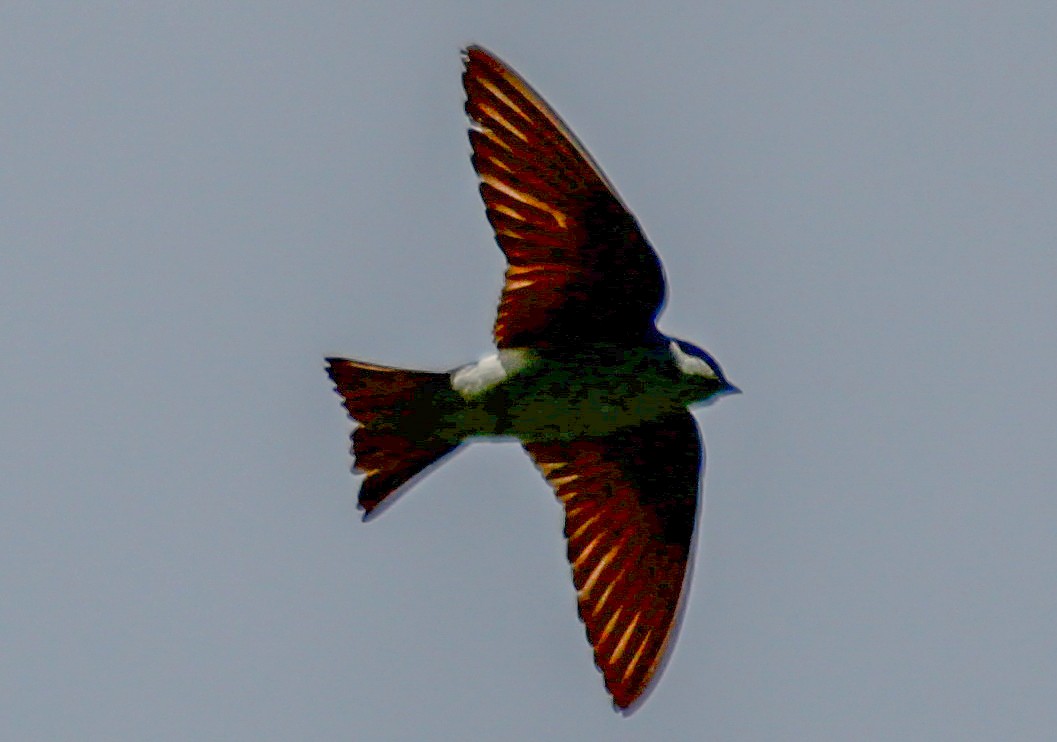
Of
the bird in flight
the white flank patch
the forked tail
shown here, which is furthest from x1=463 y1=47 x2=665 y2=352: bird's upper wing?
the forked tail

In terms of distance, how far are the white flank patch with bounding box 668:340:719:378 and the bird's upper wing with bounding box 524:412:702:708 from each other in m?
0.61

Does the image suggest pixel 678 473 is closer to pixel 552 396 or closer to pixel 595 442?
pixel 595 442

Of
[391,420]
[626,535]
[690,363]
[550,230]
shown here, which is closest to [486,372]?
[391,420]

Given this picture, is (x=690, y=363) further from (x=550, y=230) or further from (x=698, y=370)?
(x=550, y=230)

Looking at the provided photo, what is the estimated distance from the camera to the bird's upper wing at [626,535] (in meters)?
8.70

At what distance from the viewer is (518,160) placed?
314 inches

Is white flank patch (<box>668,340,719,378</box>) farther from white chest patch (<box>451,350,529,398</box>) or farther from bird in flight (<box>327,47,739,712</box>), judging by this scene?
white chest patch (<box>451,350,529,398</box>)

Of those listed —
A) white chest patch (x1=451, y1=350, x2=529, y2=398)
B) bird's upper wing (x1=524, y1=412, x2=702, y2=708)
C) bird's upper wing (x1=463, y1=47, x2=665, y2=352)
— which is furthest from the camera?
bird's upper wing (x1=524, y1=412, x2=702, y2=708)

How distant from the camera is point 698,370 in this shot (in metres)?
8.11

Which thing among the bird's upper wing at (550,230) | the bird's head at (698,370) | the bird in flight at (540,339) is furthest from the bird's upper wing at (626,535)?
the bird's upper wing at (550,230)

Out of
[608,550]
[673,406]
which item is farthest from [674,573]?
[673,406]

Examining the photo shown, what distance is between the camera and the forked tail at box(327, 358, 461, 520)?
26.3ft

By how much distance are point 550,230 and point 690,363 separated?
2.25 ft

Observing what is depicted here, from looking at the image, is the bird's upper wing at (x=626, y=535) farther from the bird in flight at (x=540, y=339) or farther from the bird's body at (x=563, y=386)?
the bird's body at (x=563, y=386)
